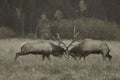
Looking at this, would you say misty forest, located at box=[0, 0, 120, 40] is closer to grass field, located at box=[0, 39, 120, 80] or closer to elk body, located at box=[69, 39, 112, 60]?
elk body, located at box=[69, 39, 112, 60]

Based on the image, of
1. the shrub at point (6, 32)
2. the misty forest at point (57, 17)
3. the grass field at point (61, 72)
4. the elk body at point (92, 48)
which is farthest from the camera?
the misty forest at point (57, 17)

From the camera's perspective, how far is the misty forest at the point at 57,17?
40.8 meters

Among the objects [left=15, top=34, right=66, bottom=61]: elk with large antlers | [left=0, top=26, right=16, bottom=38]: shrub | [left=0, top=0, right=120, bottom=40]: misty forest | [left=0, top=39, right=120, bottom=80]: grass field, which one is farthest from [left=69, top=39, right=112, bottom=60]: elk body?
[left=0, top=26, right=16, bottom=38]: shrub

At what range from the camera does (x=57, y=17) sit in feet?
149

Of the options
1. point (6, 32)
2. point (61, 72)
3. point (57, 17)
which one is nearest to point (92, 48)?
point (61, 72)

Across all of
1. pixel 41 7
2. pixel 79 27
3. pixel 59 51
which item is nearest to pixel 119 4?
pixel 79 27

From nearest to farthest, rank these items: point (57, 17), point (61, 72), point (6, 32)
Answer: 1. point (61, 72)
2. point (6, 32)
3. point (57, 17)

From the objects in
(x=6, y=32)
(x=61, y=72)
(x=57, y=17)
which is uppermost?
(x=57, y=17)

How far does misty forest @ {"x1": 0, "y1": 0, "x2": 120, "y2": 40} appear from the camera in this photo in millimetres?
40750

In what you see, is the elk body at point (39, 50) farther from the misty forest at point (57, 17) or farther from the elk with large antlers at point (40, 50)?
the misty forest at point (57, 17)

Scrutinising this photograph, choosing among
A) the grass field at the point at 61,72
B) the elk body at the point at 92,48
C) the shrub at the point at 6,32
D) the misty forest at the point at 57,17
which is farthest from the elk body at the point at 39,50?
the shrub at the point at 6,32

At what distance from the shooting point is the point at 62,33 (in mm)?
40531

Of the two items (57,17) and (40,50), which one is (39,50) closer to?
(40,50)

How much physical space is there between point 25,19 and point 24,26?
1.26 m
